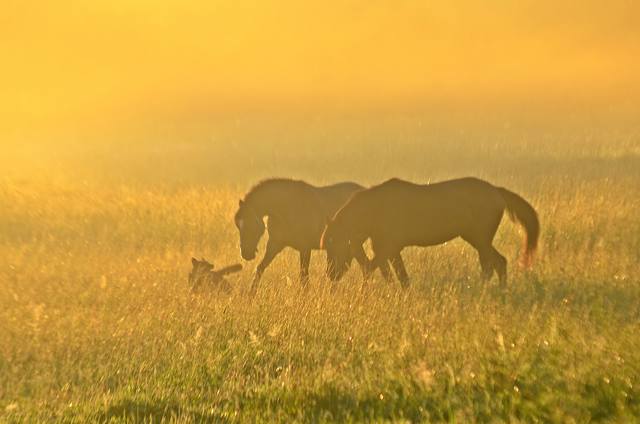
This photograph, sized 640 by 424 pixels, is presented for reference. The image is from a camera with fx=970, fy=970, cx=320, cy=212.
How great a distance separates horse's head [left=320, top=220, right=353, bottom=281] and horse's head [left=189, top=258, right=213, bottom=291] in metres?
1.74

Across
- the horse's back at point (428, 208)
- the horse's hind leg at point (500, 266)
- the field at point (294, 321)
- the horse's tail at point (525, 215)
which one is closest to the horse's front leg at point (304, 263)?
the field at point (294, 321)

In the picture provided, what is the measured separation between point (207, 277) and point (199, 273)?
206mm

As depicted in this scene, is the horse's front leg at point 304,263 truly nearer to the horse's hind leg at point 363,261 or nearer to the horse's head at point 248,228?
the horse's head at point 248,228

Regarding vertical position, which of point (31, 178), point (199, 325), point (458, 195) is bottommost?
point (31, 178)

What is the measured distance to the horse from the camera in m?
14.1

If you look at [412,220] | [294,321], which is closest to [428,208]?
[412,220]

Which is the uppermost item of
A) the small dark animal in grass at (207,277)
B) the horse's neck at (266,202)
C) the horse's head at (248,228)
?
the horse's neck at (266,202)

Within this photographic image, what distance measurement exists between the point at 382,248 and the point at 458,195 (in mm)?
1359

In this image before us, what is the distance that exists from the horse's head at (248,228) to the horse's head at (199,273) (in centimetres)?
55

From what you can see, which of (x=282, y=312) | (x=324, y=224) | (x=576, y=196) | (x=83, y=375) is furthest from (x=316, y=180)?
(x=83, y=375)

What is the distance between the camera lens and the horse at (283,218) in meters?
14.1

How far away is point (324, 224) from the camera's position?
1459 cm

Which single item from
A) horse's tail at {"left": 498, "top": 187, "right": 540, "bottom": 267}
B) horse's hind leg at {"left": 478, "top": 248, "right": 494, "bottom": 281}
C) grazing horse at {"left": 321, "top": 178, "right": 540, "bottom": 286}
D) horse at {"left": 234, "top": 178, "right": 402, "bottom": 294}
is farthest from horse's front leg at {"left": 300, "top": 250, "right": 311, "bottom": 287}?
horse's tail at {"left": 498, "top": 187, "right": 540, "bottom": 267}

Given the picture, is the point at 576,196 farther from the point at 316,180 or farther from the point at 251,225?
the point at 251,225
